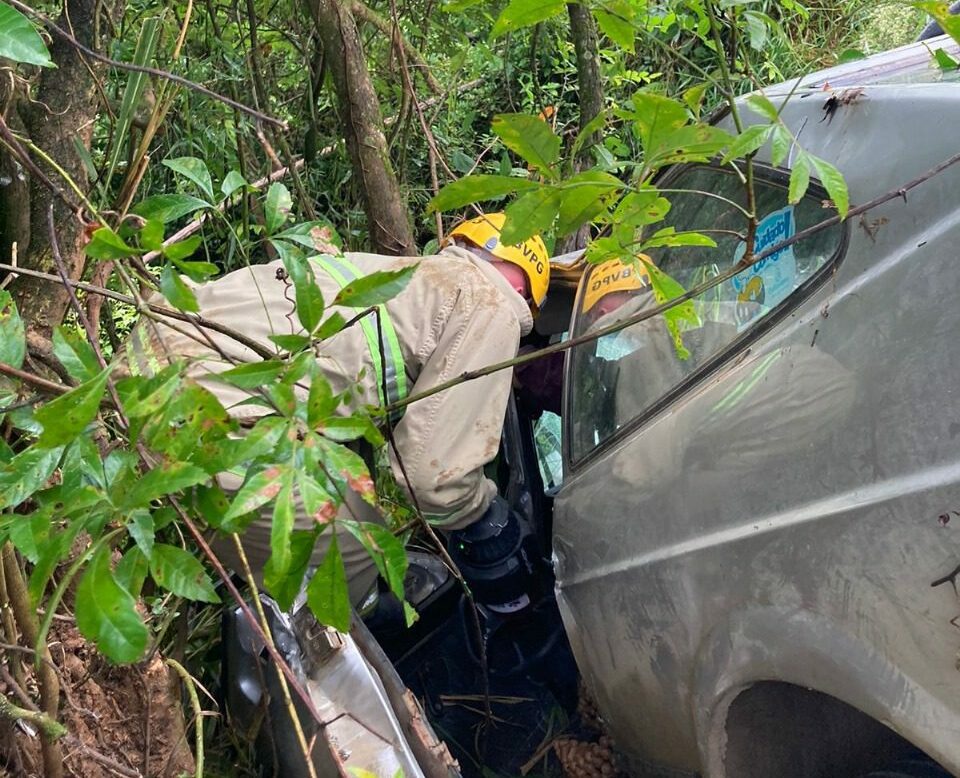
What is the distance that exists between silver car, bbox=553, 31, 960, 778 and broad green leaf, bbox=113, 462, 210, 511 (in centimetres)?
85

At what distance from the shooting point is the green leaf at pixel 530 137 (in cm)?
115

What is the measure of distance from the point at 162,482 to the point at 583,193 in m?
0.65

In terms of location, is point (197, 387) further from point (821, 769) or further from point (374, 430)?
point (821, 769)

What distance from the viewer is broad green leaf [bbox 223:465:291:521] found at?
937 mm

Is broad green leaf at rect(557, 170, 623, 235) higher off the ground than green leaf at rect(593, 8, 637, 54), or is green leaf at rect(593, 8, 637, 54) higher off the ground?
green leaf at rect(593, 8, 637, 54)

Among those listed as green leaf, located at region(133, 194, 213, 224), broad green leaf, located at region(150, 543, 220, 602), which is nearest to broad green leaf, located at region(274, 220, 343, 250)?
green leaf, located at region(133, 194, 213, 224)

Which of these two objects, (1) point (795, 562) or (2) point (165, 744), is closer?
(1) point (795, 562)

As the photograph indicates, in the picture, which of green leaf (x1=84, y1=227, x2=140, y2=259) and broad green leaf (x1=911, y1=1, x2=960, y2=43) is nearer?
green leaf (x1=84, y1=227, x2=140, y2=259)

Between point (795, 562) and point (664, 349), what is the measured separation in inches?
27.0

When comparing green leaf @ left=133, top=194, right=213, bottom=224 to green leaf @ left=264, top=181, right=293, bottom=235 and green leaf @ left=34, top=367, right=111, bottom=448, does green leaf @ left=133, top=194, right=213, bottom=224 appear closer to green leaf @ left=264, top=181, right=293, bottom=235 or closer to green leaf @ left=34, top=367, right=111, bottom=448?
green leaf @ left=264, top=181, right=293, bottom=235

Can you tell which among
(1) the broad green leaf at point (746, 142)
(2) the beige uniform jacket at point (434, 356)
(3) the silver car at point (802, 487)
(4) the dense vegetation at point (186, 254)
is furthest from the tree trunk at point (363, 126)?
(1) the broad green leaf at point (746, 142)

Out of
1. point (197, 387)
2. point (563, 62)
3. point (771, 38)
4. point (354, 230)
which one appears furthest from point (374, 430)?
point (771, 38)

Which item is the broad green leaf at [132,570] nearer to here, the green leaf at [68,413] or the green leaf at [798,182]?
the green leaf at [68,413]

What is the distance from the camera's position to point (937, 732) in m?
1.21
